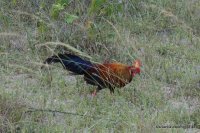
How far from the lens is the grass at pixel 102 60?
3.33 m

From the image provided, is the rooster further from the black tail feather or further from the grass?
the grass

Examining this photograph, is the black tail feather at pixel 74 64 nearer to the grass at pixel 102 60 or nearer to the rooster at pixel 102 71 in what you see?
the rooster at pixel 102 71

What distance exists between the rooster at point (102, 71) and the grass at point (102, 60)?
0.41 feet

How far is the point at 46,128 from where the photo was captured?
3180 mm

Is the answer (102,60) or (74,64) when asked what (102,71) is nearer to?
(74,64)

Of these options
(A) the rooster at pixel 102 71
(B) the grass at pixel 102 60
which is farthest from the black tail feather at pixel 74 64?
(B) the grass at pixel 102 60

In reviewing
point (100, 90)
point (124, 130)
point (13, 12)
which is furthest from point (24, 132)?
point (13, 12)

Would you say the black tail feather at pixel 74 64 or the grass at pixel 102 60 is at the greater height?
the black tail feather at pixel 74 64

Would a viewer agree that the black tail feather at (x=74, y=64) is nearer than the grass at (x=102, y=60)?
No

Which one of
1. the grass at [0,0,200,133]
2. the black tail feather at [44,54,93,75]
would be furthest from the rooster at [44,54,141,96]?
the grass at [0,0,200,133]

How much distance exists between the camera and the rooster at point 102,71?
378 cm

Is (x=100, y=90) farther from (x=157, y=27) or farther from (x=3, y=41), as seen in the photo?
(x=157, y=27)

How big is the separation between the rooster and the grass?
0.13 meters

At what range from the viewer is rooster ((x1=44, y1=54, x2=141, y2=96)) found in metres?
3.78
